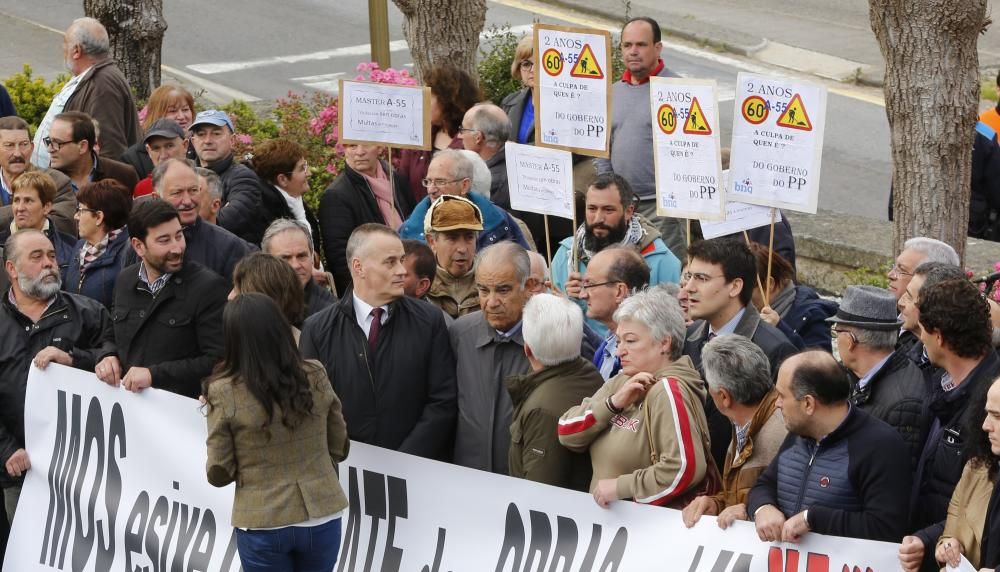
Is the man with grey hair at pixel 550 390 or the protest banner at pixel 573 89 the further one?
the protest banner at pixel 573 89

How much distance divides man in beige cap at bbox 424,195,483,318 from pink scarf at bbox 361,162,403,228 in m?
1.53

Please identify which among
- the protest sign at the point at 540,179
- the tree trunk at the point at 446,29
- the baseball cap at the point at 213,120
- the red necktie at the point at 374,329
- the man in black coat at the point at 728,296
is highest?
the tree trunk at the point at 446,29

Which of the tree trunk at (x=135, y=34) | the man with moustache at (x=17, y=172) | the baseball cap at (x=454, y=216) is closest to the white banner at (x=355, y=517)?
the baseball cap at (x=454, y=216)

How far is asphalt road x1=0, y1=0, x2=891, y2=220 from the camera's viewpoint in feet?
56.4

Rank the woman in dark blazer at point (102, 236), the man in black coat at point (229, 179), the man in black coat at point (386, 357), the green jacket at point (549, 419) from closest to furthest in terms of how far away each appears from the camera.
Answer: the green jacket at point (549, 419), the man in black coat at point (386, 357), the woman in dark blazer at point (102, 236), the man in black coat at point (229, 179)

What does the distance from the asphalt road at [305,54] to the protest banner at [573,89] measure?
811 cm

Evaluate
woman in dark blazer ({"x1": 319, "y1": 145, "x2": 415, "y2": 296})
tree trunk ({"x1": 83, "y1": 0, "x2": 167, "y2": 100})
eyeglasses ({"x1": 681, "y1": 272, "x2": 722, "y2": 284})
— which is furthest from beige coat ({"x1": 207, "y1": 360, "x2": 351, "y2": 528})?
tree trunk ({"x1": 83, "y1": 0, "x2": 167, "y2": 100})

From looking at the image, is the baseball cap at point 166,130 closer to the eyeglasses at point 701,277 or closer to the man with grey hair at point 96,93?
the man with grey hair at point 96,93

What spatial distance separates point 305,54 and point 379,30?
785cm

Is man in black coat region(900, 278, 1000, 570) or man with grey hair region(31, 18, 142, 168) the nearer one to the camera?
man in black coat region(900, 278, 1000, 570)

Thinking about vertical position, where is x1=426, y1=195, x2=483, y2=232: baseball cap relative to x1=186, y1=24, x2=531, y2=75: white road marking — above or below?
below

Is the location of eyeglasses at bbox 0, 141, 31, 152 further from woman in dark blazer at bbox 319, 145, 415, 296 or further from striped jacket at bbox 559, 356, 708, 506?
striped jacket at bbox 559, 356, 708, 506

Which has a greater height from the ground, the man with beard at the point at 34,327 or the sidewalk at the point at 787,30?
the sidewalk at the point at 787,30

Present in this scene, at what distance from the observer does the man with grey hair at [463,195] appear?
8031mm
